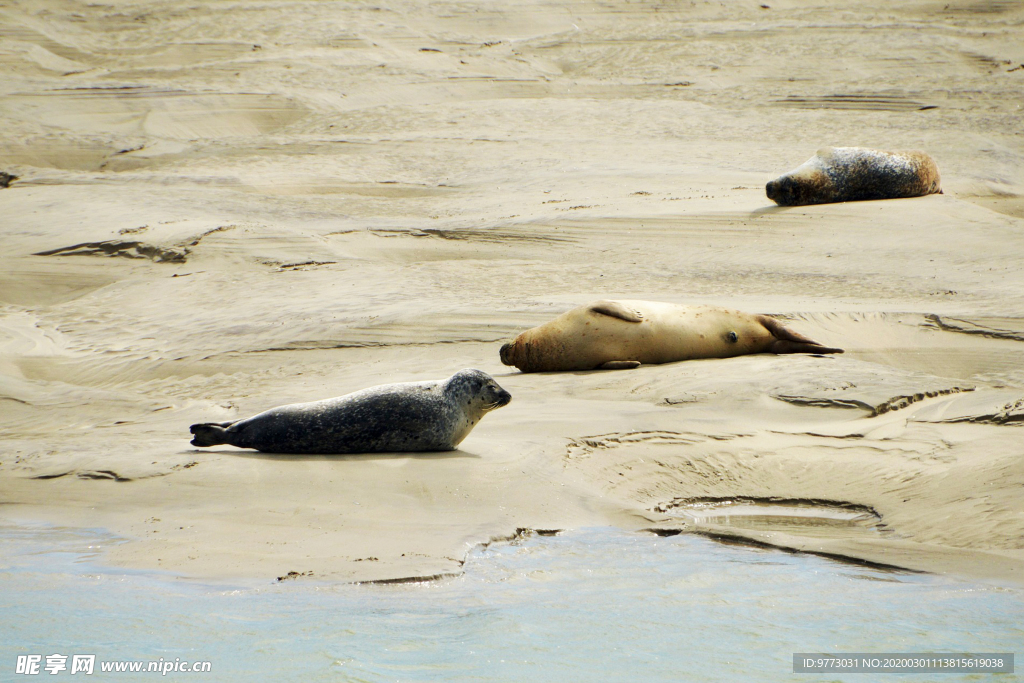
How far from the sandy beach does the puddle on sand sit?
2 centimetres

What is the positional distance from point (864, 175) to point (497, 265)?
3.74 metres

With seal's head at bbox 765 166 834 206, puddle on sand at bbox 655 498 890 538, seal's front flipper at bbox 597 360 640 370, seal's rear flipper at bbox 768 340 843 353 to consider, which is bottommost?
puddle on sand at bbox 655 498 890 538

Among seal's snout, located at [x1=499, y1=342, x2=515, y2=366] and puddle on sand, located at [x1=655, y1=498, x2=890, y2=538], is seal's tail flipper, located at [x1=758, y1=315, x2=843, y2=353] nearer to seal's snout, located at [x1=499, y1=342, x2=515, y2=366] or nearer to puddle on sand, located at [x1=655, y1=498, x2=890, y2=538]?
seal's snout, located at [x1=499, y1=342, x2=515, y2=366]

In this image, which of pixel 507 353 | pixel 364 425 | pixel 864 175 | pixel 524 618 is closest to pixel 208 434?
pixel 364 425

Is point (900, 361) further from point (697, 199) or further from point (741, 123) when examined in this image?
point (741, 123)

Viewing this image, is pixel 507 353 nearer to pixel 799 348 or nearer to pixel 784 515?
pixel 799 348

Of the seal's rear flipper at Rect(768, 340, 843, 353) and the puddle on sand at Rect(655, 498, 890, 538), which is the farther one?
the seal's rear flipper at Rect(768, 340, 843, 353)

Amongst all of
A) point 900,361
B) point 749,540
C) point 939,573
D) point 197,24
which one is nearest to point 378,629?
point 749,540

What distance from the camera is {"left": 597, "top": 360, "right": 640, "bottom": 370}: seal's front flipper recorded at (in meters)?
5.91

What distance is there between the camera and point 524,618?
9.48 ft

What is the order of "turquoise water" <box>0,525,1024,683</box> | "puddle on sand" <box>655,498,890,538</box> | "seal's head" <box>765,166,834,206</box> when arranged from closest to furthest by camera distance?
"turquoise water" <box>0,525,1024,683</box>, "puddle on sand" <box>655,498,890,538</box>, "seal's head" <box>765,166,834,206</box>

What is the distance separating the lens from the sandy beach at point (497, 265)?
3875mm

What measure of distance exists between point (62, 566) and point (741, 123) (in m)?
10.9

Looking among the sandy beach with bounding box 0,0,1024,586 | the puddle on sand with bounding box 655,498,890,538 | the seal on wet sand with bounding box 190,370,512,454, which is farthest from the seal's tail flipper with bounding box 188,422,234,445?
the puddle on sand with bounding box 655,498,890,538
